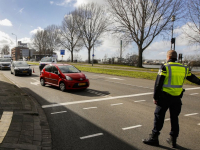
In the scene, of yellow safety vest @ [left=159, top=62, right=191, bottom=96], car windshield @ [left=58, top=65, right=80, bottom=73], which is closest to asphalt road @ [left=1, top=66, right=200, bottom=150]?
yellow safety vest @ [left=159, top=62, right=191, bottom=96]

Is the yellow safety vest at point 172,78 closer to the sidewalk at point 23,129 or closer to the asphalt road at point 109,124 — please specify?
the asphalt road at point 109,124

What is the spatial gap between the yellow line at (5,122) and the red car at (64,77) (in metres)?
4.45

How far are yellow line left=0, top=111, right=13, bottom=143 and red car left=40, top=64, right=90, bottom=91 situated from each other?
445 centimetres

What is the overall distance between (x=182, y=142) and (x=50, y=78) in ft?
28.1

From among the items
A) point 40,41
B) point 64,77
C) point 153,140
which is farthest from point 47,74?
point 40,41

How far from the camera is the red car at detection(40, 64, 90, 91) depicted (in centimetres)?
968

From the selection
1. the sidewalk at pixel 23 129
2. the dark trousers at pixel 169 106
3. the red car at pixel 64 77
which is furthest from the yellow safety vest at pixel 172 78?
the red car at pixel 64 77

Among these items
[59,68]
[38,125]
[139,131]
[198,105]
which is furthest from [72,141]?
[59,68]

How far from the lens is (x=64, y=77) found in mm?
9836

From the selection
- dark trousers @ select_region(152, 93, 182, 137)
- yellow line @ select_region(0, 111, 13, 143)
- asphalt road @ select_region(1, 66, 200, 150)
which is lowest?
asphalt road @ select_region(1, 66, 200, 150)

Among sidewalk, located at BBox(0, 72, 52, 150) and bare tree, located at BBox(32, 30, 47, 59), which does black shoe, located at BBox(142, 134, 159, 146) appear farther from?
bare tree, located at BBox(32, 30, 47, 59)

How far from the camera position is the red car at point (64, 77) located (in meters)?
9.68

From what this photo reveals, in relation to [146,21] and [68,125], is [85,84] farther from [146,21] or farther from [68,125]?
[146,21]

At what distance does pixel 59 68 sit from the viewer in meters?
10.5
